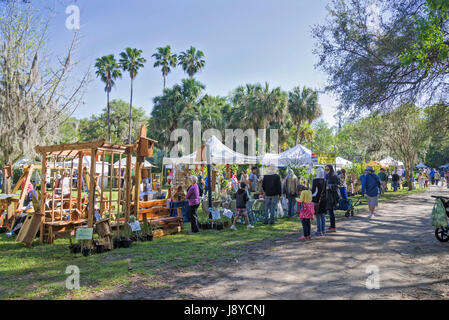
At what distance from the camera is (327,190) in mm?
8438

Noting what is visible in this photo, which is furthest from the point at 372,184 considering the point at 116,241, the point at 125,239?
the point at 116,241

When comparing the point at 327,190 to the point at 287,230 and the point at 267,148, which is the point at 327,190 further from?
the point at 267,148

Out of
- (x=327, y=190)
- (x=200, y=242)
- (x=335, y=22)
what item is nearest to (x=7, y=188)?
(x=200, y=242)

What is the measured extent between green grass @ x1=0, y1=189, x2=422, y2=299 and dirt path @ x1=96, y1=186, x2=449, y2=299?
438 mm

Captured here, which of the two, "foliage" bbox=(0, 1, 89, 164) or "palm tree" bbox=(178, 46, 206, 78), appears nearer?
"foliage" bbox=(0, 1, 89, 164)

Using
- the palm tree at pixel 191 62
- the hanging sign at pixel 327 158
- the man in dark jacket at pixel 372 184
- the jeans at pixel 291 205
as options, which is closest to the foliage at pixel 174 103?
the palm tree at pixel 191 62

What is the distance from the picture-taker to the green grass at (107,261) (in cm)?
462

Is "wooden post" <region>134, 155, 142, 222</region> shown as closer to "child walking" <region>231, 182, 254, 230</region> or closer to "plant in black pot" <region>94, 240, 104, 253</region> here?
"plant in black pot" <region>94, 240, 104, 253</region>

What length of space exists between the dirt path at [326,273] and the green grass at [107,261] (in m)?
0.44

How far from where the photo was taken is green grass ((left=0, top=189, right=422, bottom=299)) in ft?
15.2

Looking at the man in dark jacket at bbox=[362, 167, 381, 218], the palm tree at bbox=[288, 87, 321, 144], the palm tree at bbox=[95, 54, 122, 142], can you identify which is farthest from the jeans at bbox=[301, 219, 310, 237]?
the palm tree at bbox=[95, 54, 122, 142]

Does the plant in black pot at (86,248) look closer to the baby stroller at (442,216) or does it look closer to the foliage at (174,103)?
the baby stroller at (442,216)

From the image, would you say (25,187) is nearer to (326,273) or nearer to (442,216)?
(326,273)

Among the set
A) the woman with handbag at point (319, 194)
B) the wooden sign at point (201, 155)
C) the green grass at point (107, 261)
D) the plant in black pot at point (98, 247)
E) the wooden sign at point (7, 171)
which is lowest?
the green grass at point (107, 261)
